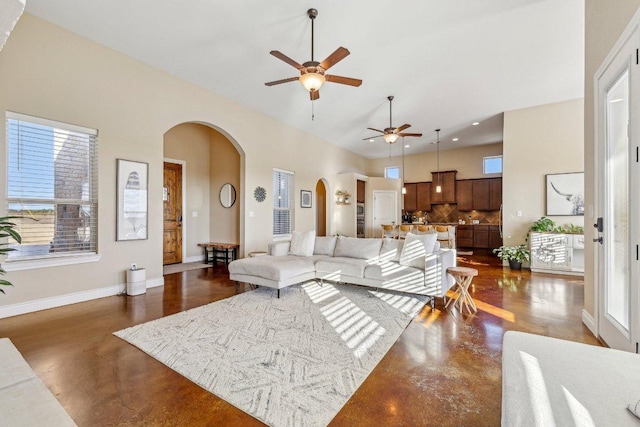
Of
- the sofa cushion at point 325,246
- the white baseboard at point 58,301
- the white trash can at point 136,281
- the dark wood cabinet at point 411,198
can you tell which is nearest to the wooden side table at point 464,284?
the sofa cushion at point 325,246

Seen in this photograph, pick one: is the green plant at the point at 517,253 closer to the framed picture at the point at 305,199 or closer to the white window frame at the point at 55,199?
the framed picture at the point at 305,199

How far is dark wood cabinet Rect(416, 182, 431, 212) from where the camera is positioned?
1049 cm

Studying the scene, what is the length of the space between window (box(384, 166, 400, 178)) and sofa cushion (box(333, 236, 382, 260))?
7.14m

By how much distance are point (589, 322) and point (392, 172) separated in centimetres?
889

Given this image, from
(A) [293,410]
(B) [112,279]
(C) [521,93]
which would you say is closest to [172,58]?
(B) [112,279]

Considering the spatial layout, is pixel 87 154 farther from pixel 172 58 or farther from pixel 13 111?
pixel 172 58

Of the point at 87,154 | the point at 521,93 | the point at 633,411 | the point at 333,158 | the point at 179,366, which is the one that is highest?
the point at 521,93

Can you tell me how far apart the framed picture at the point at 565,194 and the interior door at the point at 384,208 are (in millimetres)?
4277

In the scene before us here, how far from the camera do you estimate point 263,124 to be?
650 cm

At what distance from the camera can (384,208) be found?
9.73 metres

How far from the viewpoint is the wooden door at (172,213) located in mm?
6576

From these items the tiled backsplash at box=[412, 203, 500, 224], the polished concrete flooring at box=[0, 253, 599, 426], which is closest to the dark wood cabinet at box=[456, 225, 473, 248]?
the tiled backsplash at box=[412, 203, 500, 224]

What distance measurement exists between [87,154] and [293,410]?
4181 mm

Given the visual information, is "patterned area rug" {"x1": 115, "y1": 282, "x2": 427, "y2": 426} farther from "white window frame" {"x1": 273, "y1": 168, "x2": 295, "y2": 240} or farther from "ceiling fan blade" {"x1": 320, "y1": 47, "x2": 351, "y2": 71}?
"white window frame" {"x1": 273, "y1": 168, "x2": 295, "y2": 240}
